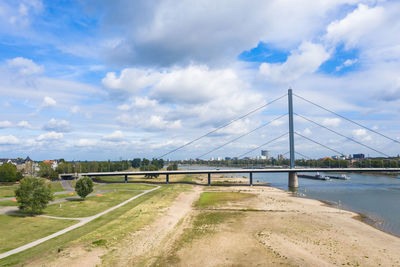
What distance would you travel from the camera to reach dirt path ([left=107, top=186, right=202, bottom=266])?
25.3 metres

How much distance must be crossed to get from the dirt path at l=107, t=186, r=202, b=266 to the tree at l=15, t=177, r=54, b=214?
787 inches

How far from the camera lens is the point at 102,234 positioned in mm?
31547

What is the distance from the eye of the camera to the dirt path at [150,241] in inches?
997

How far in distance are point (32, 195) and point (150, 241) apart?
2442 cm

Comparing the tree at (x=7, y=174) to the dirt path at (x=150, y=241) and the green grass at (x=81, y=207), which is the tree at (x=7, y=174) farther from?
the dirt path at (x=150, y=241)

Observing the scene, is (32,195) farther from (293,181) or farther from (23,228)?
(293,181)

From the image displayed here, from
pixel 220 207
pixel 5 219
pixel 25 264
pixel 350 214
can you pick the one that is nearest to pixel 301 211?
pixel 350 214

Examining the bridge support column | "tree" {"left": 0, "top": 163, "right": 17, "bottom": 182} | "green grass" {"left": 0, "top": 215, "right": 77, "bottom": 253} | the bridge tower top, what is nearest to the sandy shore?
"green grass" {"left": 0, "top": 215, "right": 77, "bottom": 253}

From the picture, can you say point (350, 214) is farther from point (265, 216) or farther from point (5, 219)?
point (5, 219)

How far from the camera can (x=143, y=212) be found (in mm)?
45094

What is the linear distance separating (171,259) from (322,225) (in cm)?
2718

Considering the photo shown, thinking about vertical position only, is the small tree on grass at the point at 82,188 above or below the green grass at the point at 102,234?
above

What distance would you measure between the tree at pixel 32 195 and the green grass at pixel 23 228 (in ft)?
7.45

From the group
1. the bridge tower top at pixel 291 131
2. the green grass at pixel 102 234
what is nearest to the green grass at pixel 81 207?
the green grass at pixel 102 234
